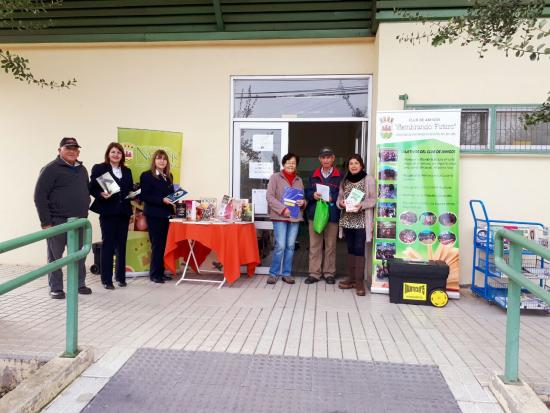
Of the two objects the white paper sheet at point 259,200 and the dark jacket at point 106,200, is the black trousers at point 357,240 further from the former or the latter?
the dark jacket at point 106,200

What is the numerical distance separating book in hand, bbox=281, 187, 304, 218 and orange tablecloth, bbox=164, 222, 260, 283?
54cm

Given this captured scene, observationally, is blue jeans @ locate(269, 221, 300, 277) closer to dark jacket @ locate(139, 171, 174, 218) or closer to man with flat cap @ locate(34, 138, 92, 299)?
dark jacket @ locate(139, 171, 174, 218)

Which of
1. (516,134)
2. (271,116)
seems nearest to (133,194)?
(271,116)

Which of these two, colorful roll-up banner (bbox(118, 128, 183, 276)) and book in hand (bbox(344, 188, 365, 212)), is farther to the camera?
colorful roll-up banner (bbox(118, 128, 183, 276))

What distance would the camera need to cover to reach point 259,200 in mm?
6320

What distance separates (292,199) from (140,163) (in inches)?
81.9

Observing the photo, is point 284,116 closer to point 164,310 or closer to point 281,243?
point 281,243

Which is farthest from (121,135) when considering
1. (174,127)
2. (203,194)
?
(203,194)

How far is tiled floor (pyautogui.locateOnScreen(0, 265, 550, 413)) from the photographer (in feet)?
10.5

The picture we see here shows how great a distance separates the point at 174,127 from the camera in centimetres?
629

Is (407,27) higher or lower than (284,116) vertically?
higher

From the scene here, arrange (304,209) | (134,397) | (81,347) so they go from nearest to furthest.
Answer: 1. (134,397)
2. (81,347)
3. (304,209)

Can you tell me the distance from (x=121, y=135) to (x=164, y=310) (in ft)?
8.12

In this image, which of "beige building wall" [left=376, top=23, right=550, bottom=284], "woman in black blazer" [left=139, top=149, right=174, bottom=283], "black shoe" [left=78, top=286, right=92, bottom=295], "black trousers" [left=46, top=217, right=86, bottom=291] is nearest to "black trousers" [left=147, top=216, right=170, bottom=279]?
"woman in black blazer" [left=139, top=149, right=174, bottom=283]
